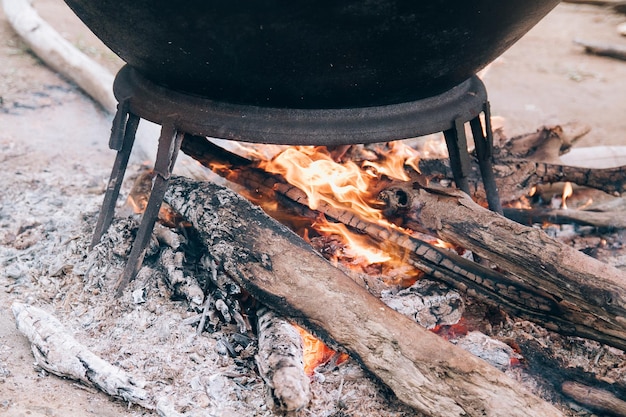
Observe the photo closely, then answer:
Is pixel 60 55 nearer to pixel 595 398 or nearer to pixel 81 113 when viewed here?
pixel 81 113

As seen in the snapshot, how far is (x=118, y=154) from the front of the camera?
2066 mm

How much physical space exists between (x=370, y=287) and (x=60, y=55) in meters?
2.94

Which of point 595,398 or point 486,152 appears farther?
point 486,152

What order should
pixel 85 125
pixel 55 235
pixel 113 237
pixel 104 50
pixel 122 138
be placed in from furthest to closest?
1. pixel 104 50
2. pixel 85 125
3. pixel 55 235
4. pixel 113 237
5. pixel 122 138

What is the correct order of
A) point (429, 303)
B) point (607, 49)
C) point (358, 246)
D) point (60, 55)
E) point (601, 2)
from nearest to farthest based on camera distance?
point (429, 303) → point (358, 246) → point (60, 55) → point (607, 49) → point (601, 2)

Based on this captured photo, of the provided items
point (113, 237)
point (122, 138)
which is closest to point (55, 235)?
point (113, 237)

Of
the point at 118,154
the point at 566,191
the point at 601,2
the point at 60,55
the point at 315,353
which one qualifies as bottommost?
the point at 601,2

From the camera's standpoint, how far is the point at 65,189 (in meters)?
2.76

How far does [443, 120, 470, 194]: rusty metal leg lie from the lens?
1.87 m

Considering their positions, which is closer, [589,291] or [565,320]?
[589,291]

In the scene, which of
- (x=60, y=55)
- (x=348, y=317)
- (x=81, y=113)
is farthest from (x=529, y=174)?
(x=60, y=55)

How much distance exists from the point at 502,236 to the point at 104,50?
3.83m

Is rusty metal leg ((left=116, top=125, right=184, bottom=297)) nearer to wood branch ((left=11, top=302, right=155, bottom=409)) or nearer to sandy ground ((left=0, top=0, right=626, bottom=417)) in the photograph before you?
wood branch ((left=11, top=302, right=155, bottom=409))

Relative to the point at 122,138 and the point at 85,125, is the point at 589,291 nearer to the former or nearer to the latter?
the point at 122,138
